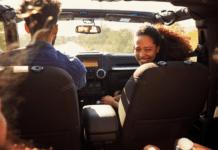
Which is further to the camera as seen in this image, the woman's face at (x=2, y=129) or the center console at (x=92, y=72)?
the center console at (x=92, y=72)

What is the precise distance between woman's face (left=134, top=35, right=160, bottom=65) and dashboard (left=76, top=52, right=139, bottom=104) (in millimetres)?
1709

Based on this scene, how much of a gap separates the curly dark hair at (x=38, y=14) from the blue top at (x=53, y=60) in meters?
0.21

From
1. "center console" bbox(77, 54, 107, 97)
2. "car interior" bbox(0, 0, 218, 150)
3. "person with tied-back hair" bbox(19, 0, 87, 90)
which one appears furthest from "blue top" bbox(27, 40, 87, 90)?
"center console" bbox(77, 54, 107, 97)

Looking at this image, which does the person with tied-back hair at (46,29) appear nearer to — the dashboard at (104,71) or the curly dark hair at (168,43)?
the curly dark hair at (168,43)

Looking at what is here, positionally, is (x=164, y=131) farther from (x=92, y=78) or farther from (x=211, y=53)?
(x=92, y=78)

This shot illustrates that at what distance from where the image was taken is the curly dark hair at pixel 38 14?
1823 mm

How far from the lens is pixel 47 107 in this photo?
5.21 feet

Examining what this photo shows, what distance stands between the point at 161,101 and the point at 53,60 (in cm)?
112

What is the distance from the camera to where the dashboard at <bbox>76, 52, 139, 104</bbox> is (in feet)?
13.5

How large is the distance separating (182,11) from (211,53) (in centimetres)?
99

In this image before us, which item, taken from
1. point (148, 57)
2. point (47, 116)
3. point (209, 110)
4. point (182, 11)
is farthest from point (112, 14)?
point (47, 116)

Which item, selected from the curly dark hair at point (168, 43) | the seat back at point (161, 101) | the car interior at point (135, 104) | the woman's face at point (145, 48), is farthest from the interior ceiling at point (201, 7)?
the seat back at point (161, 101)

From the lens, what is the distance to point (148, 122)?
6.44 ft

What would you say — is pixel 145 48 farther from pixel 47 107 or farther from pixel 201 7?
pixel 47 107
